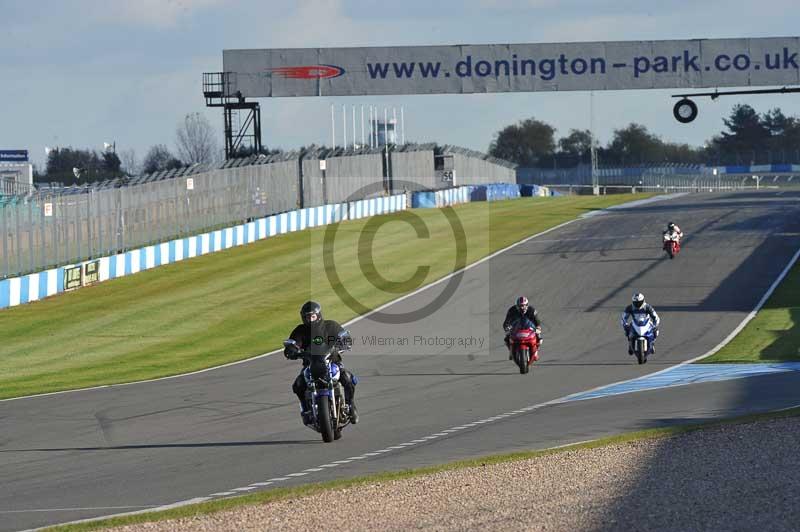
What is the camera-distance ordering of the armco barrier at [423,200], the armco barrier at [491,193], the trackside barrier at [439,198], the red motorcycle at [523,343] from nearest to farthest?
the red motorcycle at [523,343]
the armco barrier at [423,200]
the trackside barrier at [439,198]
the armco barrier at [491,193]

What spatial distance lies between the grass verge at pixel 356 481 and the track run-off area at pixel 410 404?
0.49 metres

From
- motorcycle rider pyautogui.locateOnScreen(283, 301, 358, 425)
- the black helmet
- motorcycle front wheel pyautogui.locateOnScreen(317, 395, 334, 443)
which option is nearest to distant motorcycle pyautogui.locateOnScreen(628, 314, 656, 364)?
motorcycle rider pyautogui.locateOnScreen(283, 301, 358, 425)

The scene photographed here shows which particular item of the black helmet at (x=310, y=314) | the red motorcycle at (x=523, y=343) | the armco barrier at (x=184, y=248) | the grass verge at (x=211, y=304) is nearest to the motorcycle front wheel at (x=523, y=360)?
the red motorcycle at (x=523, y=343)

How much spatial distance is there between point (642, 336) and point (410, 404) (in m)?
7.62

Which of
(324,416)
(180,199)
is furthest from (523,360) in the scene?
(180,199)

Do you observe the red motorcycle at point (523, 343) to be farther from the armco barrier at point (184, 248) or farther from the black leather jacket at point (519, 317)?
the armco barrier at point (184, 248)

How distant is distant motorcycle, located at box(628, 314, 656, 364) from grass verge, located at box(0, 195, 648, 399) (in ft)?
27.8

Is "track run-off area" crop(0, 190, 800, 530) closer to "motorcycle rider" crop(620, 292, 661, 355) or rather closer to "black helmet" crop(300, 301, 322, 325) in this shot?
"motorcycle rider" crop(620, 292, 661, 355)

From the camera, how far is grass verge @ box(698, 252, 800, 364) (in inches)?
992

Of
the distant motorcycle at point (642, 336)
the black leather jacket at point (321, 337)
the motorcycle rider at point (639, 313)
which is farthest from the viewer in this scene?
the motorcycle rider at point (639, 313)

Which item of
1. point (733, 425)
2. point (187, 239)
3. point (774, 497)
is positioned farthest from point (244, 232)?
point (774, 497)

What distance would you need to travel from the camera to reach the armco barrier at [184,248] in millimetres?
35281

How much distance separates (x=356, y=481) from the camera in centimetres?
1188

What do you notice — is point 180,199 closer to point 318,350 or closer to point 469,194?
point 318,350
